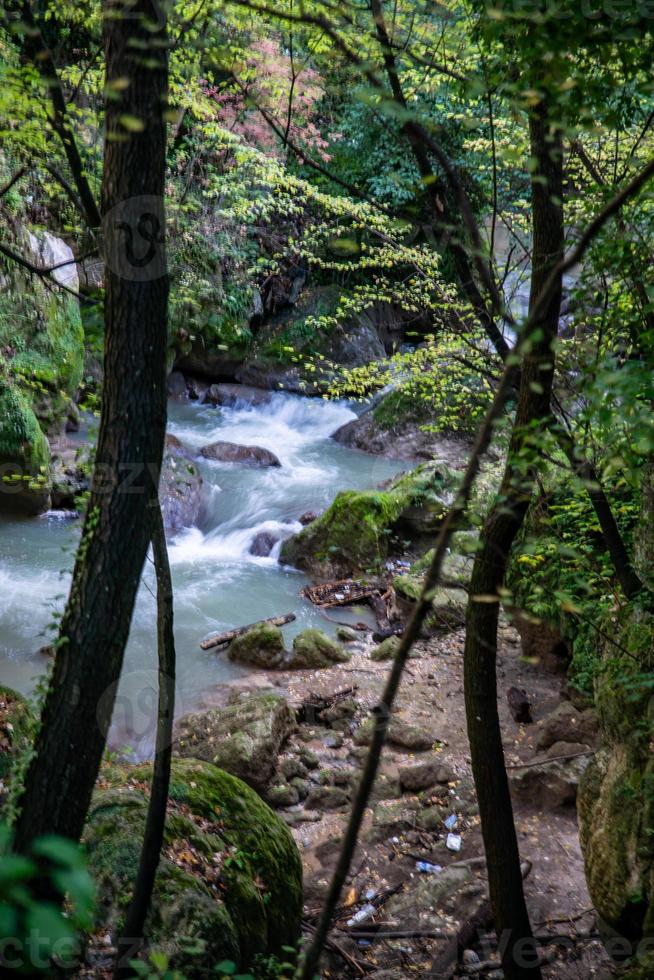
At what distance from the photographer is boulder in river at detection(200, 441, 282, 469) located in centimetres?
1336

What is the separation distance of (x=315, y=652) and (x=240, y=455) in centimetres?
654

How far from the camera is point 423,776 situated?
18.1 feet

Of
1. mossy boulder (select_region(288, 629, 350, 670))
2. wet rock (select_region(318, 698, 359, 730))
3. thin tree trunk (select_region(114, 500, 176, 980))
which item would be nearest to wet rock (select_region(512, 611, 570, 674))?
wet rock (select_region(318, 698, 359, 730))

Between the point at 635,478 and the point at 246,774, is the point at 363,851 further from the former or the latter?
the point at 635,478

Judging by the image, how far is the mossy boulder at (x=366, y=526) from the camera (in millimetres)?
9844

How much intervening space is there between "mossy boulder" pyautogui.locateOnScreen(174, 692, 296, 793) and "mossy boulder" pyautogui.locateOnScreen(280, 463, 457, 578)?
362 cm

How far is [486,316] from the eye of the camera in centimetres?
342

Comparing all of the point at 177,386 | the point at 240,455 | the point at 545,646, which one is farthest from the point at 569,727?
the point at 177,386

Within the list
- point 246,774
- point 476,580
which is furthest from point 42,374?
point 476,580

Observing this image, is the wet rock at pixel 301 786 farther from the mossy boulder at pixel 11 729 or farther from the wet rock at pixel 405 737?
the mossy boulder at pixel 11 729

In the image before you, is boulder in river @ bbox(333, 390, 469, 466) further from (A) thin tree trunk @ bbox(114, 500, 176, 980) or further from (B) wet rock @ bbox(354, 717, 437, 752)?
(A) thin tree trunk @ bbox(114, 500, 176, 980)

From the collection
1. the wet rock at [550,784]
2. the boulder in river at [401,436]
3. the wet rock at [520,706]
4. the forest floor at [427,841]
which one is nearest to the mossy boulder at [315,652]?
the forest floor at [427,841]

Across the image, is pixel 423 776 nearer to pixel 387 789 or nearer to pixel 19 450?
pixel 387 789

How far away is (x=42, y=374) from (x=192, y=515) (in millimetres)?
3137
